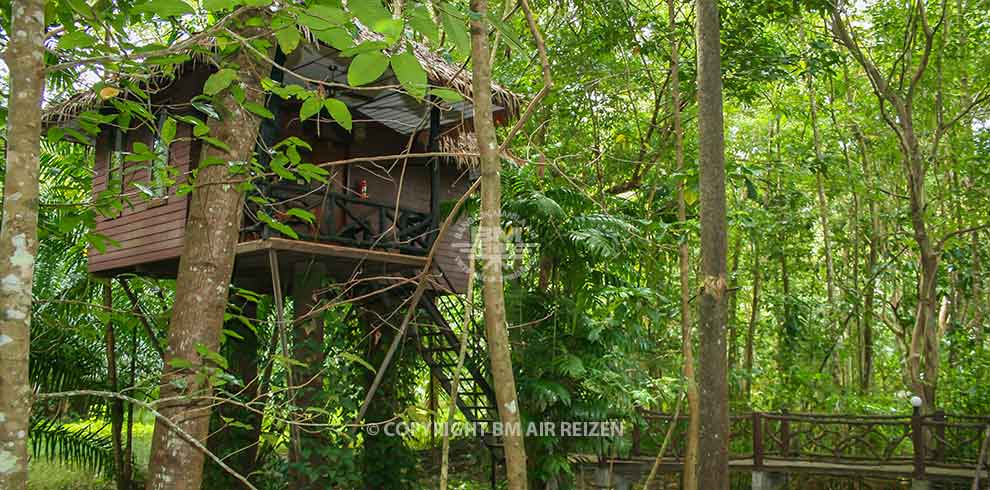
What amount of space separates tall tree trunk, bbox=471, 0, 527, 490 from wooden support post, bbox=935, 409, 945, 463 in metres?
7.77

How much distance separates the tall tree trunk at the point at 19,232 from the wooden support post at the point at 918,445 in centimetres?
921

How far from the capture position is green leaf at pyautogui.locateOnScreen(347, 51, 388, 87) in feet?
5.86

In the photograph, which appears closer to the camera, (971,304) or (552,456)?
(552,456)

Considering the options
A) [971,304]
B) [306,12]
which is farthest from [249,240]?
[971,304]

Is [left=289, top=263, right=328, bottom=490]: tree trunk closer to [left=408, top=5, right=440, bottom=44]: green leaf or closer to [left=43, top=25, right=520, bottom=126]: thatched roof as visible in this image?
[left=43, top=25, right=520, bottom=126]: thatched roof

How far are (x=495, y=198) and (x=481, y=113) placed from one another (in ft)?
1.21

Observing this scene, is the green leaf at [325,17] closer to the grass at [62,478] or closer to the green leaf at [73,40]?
the green leaf at [73,40]

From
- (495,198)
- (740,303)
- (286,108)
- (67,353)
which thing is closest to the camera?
(495,198)

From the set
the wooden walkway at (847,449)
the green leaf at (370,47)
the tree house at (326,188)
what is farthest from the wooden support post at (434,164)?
the green leaf at (370,47)

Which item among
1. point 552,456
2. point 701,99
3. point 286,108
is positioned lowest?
point 552,456

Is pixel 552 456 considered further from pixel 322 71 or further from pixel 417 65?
pixel 417 65

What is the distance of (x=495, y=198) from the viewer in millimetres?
3285

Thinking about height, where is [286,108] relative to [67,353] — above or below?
above

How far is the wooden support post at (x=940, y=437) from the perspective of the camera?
29.7 ft
